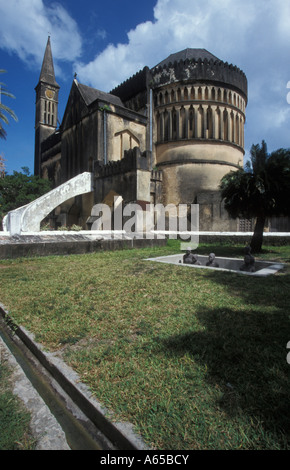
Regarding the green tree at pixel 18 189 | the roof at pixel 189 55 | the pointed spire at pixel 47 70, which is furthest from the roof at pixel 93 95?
the pointed spire at pixel 47 70

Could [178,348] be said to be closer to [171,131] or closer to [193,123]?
[171,131]

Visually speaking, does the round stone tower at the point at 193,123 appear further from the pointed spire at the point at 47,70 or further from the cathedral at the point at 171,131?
the pointed spire at the point at 47,70

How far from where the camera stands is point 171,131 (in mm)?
21984

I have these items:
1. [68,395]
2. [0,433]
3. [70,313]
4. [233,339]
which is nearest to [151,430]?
[68,395]

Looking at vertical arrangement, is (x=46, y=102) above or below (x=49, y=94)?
below

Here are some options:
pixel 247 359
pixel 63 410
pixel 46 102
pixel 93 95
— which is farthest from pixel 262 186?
pixel 46 102

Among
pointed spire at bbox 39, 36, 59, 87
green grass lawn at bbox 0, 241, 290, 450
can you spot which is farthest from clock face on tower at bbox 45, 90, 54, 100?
green grass lawn at bbox 0, 241, 290, 450

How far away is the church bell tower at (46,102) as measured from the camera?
36.7 m

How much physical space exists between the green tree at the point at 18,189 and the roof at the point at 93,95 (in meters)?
8.17

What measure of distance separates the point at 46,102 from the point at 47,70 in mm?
4854

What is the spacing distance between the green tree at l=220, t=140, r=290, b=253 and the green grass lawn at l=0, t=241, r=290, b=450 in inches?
212

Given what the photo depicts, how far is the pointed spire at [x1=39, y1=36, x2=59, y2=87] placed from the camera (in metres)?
37.8

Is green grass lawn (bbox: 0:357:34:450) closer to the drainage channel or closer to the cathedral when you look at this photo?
the drainage channel

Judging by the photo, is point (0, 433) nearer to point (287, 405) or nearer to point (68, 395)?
point (68, 395)
